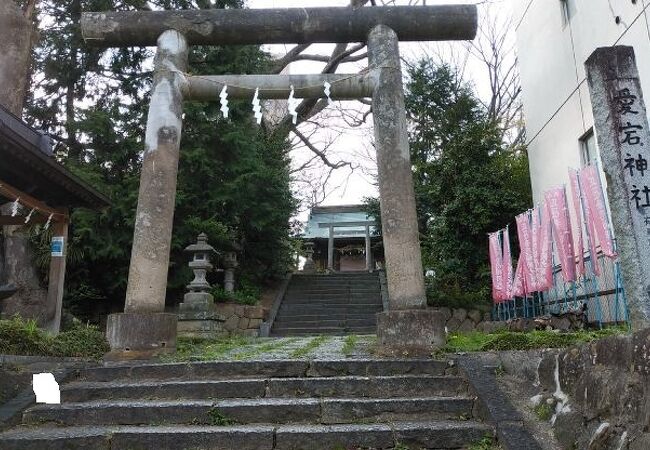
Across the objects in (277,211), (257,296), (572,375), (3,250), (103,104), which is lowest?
(572,375)

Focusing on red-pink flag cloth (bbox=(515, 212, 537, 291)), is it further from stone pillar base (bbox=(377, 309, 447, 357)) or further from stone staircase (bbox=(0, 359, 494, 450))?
stone staircase (bbox=(0, 359, 494, 450))

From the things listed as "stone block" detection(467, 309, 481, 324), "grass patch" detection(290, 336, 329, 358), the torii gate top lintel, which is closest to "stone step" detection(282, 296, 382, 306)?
"stone block" detection(467, 309, 481, 324)

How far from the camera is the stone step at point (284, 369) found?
5.13 m

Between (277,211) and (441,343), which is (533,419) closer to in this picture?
(441,343)

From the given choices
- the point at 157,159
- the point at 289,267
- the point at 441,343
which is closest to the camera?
the point at 441,343

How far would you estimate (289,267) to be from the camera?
A: 19281mm

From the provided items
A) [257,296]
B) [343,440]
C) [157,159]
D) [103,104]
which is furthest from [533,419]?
[103,104]

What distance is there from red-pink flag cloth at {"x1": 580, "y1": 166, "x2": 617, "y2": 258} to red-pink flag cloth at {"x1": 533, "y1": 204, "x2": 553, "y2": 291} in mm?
1476

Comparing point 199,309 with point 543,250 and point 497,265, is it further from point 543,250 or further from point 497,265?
point 543,250

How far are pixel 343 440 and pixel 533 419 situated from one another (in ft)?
4.97

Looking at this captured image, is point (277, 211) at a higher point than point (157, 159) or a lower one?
higher

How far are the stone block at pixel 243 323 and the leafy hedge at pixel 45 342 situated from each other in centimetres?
720

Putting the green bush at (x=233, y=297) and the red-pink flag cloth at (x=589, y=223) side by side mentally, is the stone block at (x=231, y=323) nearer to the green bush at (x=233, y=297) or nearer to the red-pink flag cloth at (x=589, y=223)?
the green bush at (x=233, y=297)

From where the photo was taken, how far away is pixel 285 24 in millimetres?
7250
